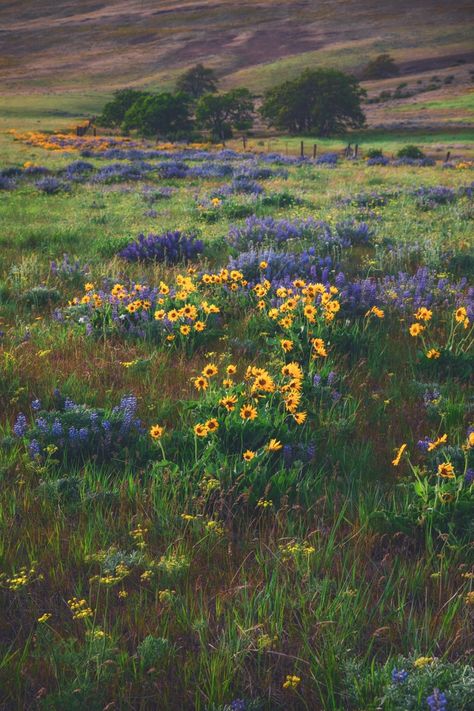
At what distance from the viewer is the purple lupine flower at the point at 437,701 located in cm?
176

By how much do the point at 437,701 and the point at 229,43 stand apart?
161696 millimetres

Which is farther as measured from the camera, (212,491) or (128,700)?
(212,491)

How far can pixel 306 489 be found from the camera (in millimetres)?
3061

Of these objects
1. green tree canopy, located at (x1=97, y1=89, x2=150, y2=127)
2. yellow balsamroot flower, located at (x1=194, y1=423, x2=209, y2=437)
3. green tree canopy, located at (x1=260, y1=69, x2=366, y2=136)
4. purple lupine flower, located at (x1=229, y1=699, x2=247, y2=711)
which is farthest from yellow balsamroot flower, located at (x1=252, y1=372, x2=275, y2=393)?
green tree canopy, located at (x1=97, y1=89, x2=150, y2=127)

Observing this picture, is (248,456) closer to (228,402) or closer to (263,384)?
(228,402)

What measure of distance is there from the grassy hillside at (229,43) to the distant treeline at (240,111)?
29.6 ft

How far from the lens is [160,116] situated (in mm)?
54406

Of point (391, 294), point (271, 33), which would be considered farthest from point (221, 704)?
point (271, 33)

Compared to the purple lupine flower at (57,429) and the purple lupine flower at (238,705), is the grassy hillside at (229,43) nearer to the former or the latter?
the purple lupine flower at (57,429)

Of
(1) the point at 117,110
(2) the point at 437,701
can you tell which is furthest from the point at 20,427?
(1) the point at 117,110

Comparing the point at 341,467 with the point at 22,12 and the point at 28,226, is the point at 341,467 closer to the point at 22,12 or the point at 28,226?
the point at 28,226

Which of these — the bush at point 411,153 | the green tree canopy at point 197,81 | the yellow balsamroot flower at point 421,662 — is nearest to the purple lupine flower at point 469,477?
the yellow balsamroot flower at point 421,662

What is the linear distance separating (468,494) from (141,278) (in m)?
5.02

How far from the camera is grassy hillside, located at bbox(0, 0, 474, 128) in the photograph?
104312mm
